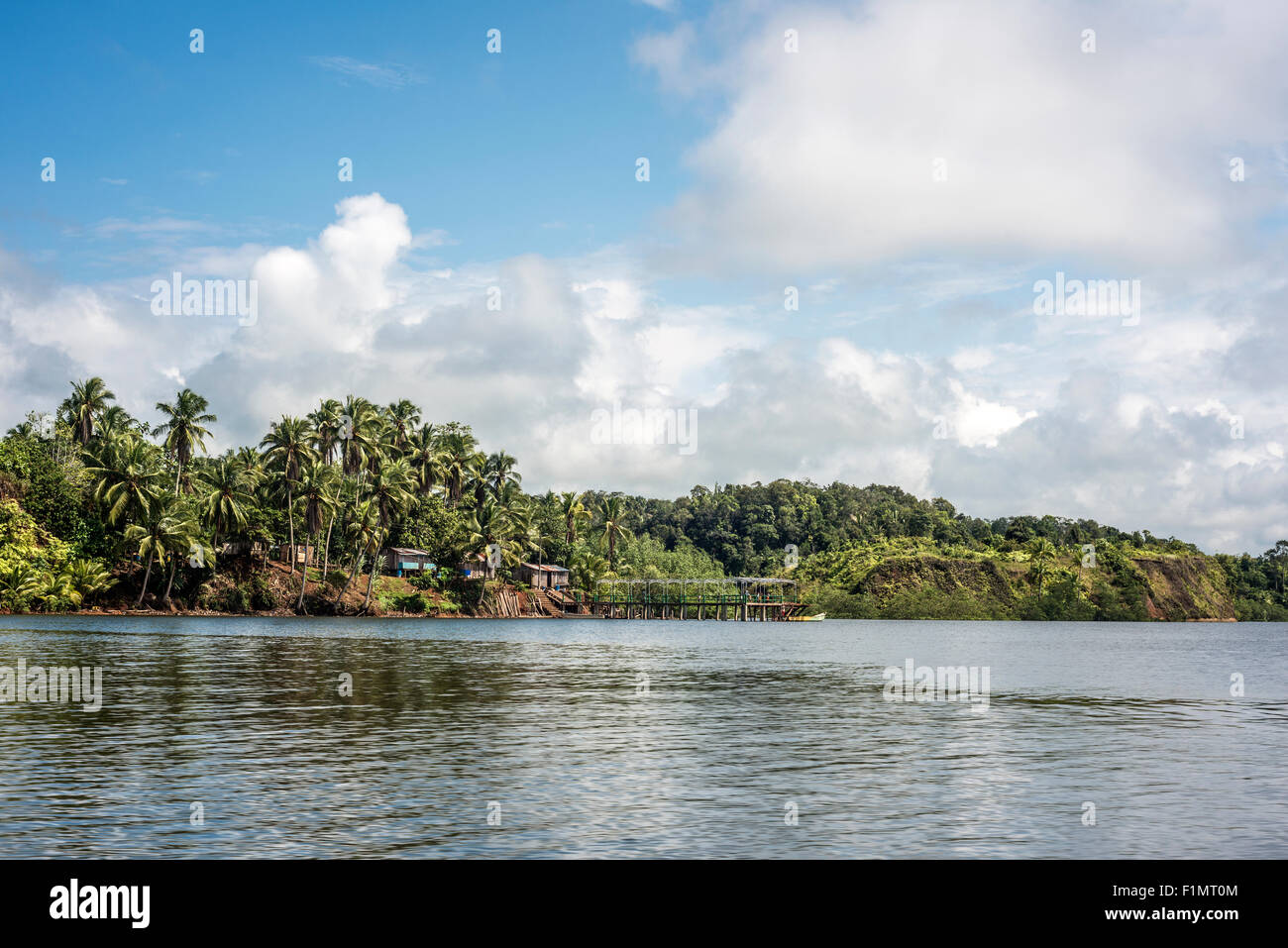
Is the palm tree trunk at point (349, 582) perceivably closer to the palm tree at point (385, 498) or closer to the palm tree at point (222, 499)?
the palm tree at point (385, 498)

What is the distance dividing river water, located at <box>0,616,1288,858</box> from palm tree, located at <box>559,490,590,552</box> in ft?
395

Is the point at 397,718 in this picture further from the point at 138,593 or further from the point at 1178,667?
the point at 138,593

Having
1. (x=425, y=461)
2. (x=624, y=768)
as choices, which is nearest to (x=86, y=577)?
(x=425, y=461)

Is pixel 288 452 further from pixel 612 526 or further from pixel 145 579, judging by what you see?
pixel 612 526

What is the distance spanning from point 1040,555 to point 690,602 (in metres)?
66.4

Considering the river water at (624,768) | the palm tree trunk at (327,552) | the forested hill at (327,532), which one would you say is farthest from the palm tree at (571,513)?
the river water at (624,768)

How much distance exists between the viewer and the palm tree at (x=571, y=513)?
165125 millimetres

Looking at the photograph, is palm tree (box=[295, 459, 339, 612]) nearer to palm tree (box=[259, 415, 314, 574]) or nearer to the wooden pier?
A: palm tree (box=[259, 415, 314, 574])

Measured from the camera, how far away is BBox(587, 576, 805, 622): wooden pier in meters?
159

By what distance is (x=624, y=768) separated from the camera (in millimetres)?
20109

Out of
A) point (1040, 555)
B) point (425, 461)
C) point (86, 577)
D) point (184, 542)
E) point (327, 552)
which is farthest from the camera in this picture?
point (1040, 555)

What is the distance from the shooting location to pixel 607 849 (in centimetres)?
1369

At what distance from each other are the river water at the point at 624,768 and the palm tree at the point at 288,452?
70.7 metres

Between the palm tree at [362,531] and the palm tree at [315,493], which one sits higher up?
the palm tree at [315,493]
